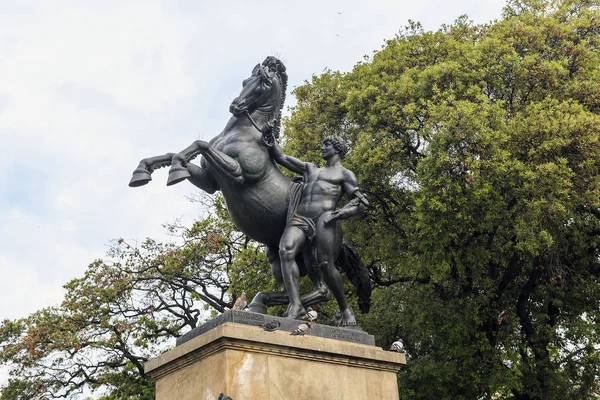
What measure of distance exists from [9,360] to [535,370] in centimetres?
1543

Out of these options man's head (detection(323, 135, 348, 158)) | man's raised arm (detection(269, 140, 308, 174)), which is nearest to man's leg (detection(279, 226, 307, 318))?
man's raised arm (detection(269, 140, 308, 174))

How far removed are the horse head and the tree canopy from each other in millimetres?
6814

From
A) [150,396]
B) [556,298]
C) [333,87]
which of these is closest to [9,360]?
[150,396]

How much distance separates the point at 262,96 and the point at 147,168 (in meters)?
1.79

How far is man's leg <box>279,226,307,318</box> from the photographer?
863cm

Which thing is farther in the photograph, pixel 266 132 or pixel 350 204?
pixel 266 132

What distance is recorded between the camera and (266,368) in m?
7.71

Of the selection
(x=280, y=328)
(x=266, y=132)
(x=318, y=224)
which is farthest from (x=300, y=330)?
(x=266, y=132)

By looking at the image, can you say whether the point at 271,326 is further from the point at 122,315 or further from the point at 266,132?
the point at 122,315

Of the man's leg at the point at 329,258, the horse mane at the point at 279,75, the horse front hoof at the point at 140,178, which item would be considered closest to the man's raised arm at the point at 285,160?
the horse mane at the point at 279,75

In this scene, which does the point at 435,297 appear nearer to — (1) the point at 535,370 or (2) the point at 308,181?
(1) the point at 535,370

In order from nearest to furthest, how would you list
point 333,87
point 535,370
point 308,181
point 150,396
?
1. point 308,181
2. point 535,370
3. point 333,87
4. point 150,396

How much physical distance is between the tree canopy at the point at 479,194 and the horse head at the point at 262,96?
681cm

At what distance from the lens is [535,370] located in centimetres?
1764
